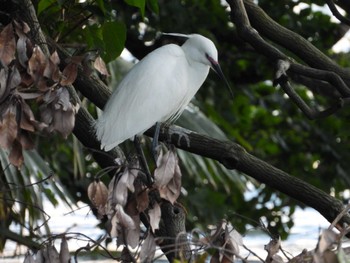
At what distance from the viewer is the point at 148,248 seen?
145 cm

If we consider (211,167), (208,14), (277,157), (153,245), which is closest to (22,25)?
(153,245)

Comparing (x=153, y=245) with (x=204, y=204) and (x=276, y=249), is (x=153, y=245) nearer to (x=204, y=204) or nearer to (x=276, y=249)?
(x=276, y=249)

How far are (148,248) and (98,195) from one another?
13 cm

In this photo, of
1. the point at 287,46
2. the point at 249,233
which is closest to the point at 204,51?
the point at 287,46

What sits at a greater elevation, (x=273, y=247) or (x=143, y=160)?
(x=273, y=247)

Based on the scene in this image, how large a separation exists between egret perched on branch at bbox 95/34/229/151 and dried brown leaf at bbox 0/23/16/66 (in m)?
0.58

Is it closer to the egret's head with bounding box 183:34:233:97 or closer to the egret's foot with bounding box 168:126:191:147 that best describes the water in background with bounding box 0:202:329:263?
the egret's head with bounding box 183:34:233:97

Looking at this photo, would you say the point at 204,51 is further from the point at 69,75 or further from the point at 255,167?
the point at 69,75

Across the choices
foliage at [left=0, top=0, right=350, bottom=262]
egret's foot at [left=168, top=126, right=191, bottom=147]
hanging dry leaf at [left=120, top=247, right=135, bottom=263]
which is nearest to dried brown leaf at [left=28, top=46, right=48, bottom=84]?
foliage at [left=0, top=0, right=350, bottom=262]

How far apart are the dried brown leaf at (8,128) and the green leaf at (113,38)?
462 millimetres

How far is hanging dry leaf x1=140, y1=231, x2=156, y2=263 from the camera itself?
143cm

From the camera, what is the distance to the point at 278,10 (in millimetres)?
3477

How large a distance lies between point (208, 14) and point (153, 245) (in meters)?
2.46

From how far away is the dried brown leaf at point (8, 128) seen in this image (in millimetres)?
1454
